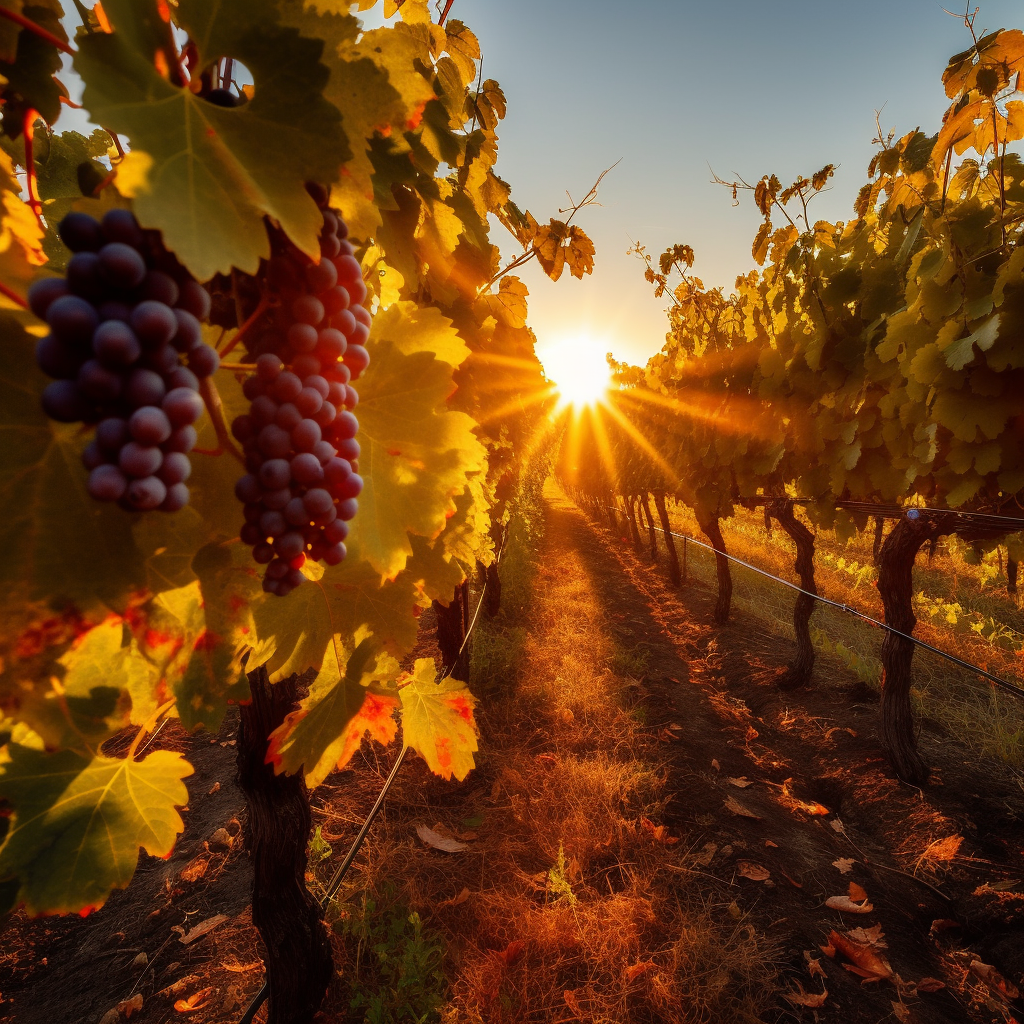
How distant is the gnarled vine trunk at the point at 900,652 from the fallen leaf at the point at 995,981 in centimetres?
189

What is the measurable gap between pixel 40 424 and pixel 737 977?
3806mm

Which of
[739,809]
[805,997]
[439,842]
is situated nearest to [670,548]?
[739,809]

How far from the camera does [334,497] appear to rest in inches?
25.9

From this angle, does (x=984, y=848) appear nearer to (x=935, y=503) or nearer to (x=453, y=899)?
(x=935, y=503)

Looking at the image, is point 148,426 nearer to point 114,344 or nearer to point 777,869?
point 114,344

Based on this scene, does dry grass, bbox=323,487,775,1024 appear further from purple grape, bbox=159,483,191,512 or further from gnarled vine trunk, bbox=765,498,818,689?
purple grape, bbox=159,483,191,512

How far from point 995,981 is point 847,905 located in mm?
688

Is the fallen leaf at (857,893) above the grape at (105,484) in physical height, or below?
below

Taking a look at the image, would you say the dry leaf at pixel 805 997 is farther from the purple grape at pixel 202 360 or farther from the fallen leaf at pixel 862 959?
the purple grape at pixel 202 360

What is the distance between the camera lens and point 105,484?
1.46 ft

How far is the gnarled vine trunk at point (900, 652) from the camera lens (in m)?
4.68

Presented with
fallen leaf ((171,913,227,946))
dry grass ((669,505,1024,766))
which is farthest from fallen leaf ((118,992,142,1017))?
dry grass ((669,505,1024,766))

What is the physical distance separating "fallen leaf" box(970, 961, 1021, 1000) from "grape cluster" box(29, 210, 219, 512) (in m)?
4.47

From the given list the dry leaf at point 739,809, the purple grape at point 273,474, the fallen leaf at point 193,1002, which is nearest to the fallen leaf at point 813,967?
the dry leaf at point 739,809
